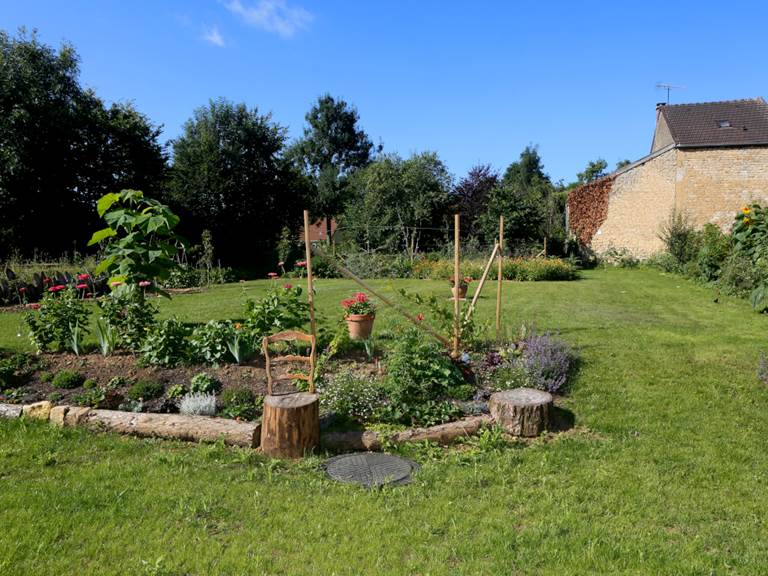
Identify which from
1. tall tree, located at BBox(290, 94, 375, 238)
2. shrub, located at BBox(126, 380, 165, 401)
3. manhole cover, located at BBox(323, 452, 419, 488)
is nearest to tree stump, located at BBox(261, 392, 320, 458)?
manhole cover, located at BBox(323, 452, 419, 488)

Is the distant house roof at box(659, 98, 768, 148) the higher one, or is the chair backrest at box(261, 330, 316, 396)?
the distant house roof at box(659, 98, 768, 148)

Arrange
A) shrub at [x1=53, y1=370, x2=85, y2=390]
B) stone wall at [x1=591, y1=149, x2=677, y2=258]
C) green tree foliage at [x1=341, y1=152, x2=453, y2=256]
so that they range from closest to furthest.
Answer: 1. shrub at [x1=53, y1=370, x2=85, y2=390]
2. stone wall at [x1=591, y1=149, x2=677, y2=258]
3. green tree foliage at [x1=341, y1=152, x2=453, y2=256]

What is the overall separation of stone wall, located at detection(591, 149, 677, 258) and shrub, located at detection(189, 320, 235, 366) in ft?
58.1

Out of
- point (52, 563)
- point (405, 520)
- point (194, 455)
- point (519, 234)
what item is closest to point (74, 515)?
point (52, 563)

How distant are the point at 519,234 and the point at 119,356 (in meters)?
14.8

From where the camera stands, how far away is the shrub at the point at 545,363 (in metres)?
5.45

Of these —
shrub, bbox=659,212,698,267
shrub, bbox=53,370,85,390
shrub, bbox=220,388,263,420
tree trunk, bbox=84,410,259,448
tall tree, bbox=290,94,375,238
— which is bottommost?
tree trunk, bbox=84,410,259,448

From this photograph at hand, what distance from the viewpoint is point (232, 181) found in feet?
68.5

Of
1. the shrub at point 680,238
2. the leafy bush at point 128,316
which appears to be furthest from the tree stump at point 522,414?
the shrub at point 680,238

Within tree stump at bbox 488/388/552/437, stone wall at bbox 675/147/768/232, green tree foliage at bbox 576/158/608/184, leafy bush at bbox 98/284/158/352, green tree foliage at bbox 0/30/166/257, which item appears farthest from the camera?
green tree foliage at bbox 576/158/608/184

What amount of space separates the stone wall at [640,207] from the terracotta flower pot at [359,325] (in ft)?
52.7

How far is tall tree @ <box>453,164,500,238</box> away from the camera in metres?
21.0

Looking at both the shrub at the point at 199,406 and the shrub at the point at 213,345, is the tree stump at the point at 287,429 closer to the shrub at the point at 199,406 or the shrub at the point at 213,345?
the shrub at the point at 199,406

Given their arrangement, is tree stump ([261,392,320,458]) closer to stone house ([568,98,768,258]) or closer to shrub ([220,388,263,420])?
shrub ([220,388,263,420])
